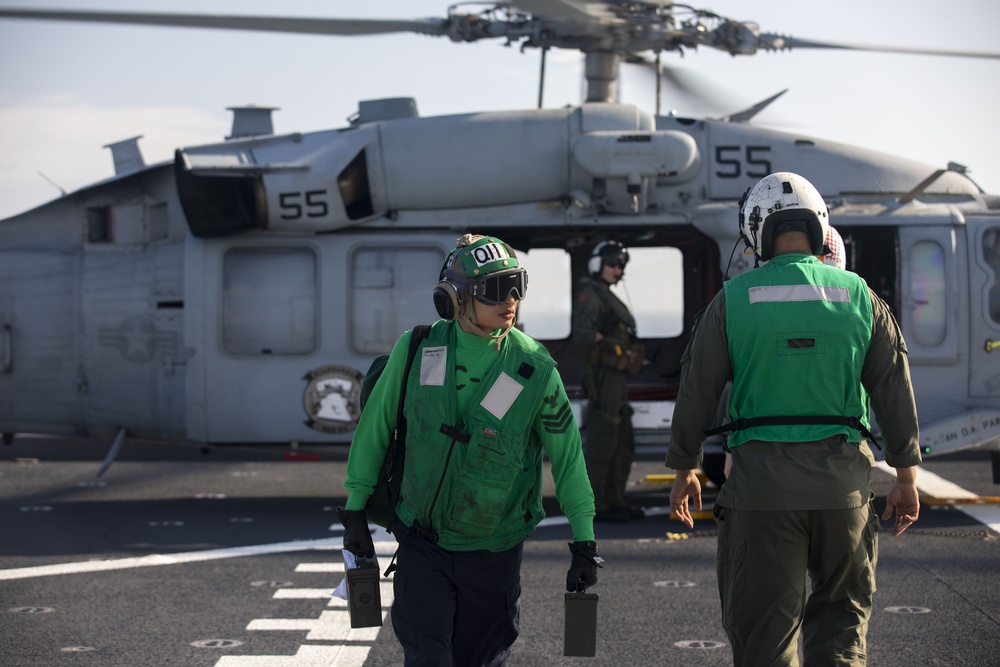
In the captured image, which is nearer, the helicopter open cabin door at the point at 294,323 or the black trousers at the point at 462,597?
the black trousers at the point at 462,597

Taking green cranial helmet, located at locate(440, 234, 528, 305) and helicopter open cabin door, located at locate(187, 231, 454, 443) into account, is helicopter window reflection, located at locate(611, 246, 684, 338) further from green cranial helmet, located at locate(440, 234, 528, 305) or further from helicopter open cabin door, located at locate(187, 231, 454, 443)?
green cranial helmet, located at locate(440, 234, 528, 305)

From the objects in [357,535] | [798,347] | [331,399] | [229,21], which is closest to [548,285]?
[331,399]

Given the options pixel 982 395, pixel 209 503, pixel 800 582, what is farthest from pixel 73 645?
pixel 982 395

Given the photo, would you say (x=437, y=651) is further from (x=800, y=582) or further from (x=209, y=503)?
(x=209, y=503)

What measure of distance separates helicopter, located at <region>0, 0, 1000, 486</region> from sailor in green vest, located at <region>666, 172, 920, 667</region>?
526 centimetres

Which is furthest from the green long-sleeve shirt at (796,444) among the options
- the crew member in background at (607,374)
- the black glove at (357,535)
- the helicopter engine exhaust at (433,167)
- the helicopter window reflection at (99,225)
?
the helicopter window reflection at (99,225)

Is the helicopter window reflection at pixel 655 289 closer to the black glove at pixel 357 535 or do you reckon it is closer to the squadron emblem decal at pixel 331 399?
the squadron emblem decal at pixel 331 399

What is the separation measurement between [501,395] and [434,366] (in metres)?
0.26

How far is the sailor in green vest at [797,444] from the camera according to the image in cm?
378

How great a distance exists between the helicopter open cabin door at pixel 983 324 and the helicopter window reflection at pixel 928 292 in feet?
0.83

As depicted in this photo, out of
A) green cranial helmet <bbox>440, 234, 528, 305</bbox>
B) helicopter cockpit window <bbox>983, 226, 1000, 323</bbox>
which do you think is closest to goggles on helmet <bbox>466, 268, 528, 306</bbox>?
green cranial helmet <bbox>440, 234, 528, 305</bbox>

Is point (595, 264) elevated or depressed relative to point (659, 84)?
depressed

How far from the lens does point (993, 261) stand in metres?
9.32

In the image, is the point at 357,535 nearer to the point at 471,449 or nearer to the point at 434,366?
the point at 471,449
